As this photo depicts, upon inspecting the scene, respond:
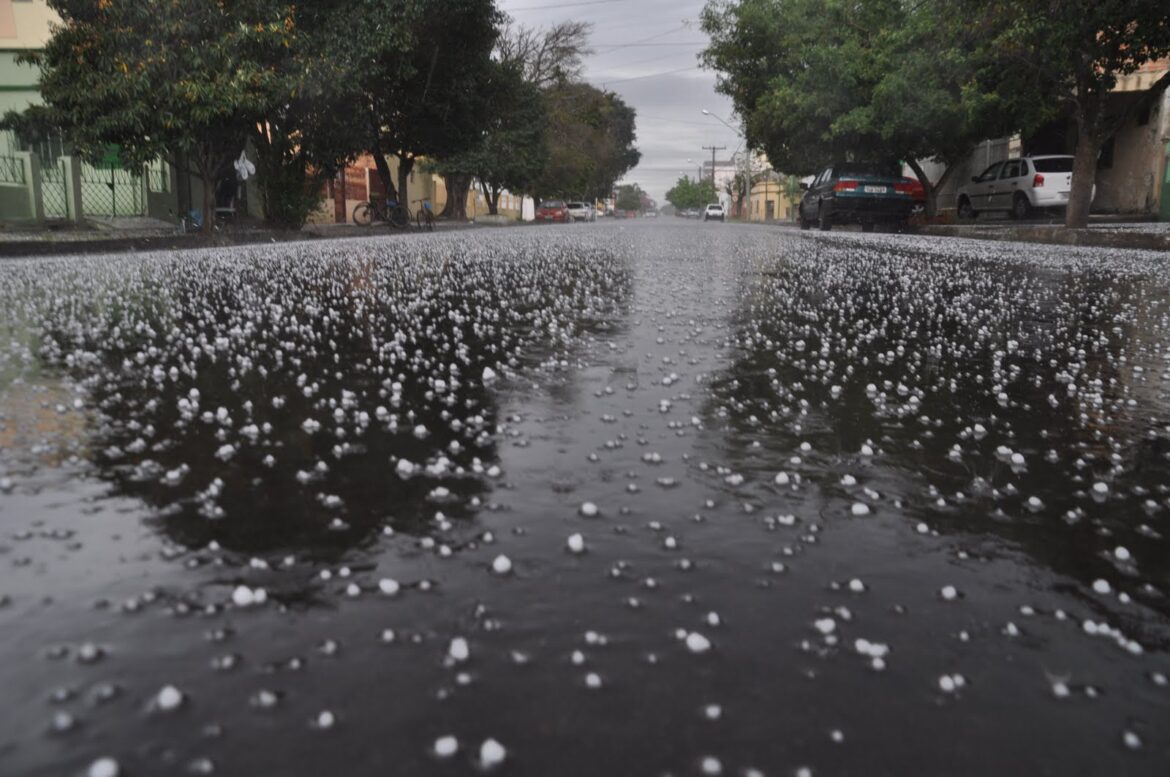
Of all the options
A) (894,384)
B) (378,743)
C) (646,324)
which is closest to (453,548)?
(378,743)

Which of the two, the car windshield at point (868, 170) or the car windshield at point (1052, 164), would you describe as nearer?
the car windshield at point (868, 170)

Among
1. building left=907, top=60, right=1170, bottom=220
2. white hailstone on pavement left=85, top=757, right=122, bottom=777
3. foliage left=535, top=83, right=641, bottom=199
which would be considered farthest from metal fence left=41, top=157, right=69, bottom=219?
foliage left=535, top=83, right=641, bottom=199

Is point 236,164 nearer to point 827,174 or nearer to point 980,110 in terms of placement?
point 827,174

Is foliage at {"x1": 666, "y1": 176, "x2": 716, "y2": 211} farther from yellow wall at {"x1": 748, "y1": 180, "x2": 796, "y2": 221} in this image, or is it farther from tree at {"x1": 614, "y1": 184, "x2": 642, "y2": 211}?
yellow wall at {"x1": 748, "y1": 180, "x2": 796, "y2": 221}

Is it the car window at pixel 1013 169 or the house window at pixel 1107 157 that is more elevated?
the house window at pixel 1107 157

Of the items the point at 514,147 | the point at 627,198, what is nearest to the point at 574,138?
the point at 514,147

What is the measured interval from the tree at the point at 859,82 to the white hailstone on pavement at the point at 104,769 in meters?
19.3

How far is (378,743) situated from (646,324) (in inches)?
186

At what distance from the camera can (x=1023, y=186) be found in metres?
23.9

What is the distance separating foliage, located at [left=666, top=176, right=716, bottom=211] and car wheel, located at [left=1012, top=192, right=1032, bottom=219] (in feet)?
350

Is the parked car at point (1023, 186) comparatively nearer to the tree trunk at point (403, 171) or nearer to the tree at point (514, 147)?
the tree at point (514, 147)

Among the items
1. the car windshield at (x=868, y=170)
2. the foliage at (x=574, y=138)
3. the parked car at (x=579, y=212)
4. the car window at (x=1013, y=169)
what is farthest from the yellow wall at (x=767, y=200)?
the car windshield at (x=868, y=170)

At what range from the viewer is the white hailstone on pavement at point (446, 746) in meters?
1.37

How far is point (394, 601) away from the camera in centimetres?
184
